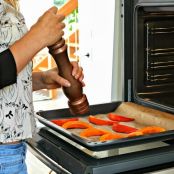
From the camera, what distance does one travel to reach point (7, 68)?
95 cm

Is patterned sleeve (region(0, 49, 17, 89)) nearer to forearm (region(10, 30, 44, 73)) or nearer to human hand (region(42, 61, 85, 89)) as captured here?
forearm (region(10, 30, 44, 73))

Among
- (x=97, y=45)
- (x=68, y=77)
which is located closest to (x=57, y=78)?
(x=68, y=77)

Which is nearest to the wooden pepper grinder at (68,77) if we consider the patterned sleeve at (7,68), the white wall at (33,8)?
the patterned sleeve at (7,68)

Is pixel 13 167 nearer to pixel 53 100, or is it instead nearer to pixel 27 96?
pixel 27 96

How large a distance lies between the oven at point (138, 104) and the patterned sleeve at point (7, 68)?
27cm

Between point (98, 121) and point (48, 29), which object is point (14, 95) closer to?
point (48, 29)

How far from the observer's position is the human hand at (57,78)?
41.9 inches

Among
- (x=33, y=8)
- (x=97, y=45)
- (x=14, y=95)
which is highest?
(x=33, y=8)

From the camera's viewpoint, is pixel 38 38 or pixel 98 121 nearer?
pixel 38 38

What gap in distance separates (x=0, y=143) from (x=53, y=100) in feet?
13.2

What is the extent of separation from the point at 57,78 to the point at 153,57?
0.57 meters

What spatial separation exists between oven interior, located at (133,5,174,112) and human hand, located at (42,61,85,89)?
1.34 ft

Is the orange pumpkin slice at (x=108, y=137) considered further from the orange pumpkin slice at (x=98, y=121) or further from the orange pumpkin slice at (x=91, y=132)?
the orange pumpkin slice at (x=98, y=121)

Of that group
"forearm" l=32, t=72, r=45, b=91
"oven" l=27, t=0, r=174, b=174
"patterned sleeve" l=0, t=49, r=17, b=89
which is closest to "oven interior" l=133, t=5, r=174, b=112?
"oven" l=27, t=0, r=174, b=174
